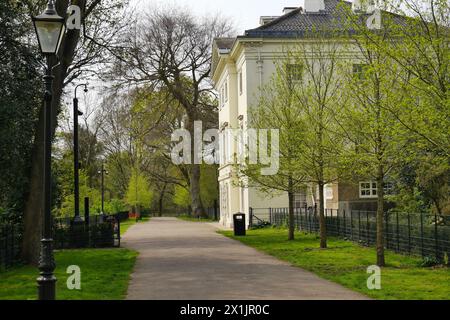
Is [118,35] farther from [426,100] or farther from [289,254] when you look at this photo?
[426,100]

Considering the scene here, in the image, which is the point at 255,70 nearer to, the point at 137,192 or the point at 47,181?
the point at 47,181

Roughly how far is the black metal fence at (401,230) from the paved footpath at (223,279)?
4.13m

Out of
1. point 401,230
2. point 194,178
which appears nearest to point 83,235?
point 401,230

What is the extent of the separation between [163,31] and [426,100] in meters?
40.0

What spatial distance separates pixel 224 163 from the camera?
49.2 meters

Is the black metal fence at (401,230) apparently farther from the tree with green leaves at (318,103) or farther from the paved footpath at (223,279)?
the paved footpath at (223,279)

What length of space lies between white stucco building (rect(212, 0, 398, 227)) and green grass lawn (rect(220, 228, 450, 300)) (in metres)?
11.3

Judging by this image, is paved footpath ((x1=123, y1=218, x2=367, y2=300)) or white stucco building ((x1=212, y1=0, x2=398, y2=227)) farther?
white stucco building ((x1=212, y1=0, x2=398, y2=227))

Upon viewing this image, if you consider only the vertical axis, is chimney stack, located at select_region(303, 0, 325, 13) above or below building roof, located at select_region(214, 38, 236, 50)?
above

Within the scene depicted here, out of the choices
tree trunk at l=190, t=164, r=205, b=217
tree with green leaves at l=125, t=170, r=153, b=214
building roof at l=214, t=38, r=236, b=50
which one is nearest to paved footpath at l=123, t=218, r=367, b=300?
building roof at l=214, t=38, r=236, b=50

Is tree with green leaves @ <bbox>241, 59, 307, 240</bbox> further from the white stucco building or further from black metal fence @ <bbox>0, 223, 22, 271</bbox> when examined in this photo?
black metal fence @ <bbox>0, 223, 22, 271</bbox>

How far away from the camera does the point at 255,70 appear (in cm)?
4009

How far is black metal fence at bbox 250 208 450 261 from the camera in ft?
60.7

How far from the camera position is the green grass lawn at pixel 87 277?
13.0 meters
